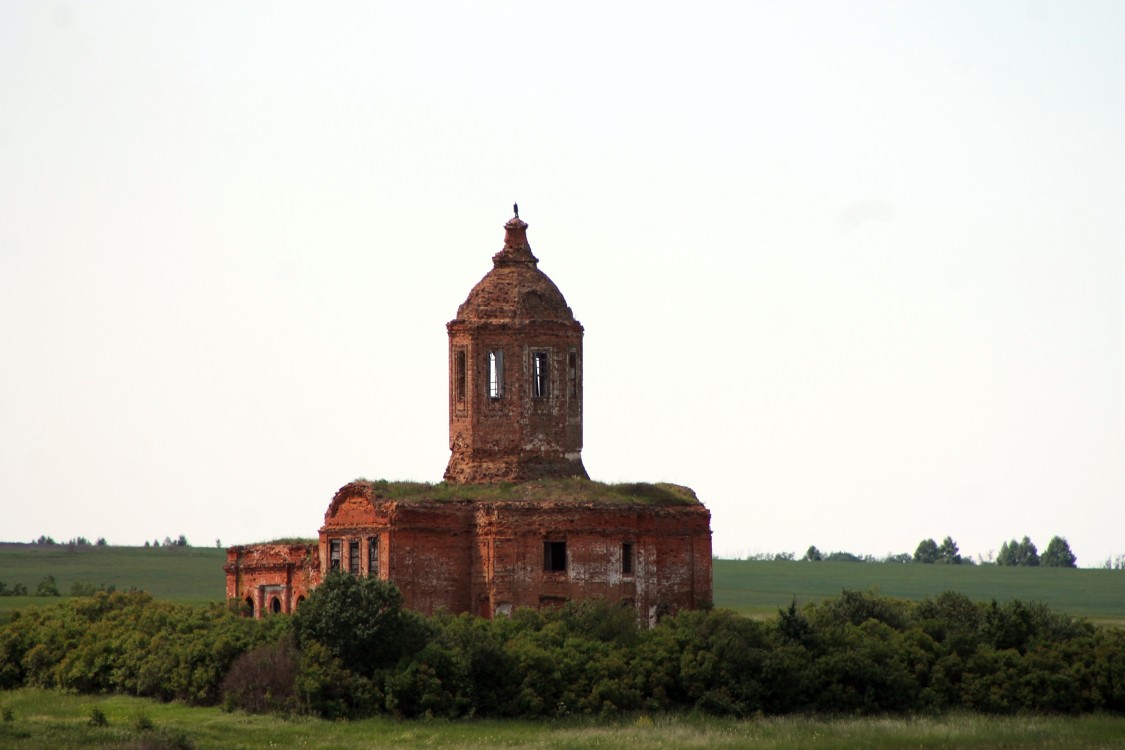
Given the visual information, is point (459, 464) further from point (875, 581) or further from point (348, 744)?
point (875, 581)

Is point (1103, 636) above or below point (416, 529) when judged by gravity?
below

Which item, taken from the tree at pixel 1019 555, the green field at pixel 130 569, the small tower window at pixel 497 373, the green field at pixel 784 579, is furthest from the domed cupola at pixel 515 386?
the tree at pixel 1019 555

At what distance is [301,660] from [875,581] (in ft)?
241

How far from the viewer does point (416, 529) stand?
45.3 m

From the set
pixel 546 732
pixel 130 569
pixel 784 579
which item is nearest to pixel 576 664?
pixel 546 732

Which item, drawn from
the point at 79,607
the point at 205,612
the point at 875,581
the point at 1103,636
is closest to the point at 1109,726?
the point at 1103,636

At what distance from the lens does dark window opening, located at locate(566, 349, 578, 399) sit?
4878cm

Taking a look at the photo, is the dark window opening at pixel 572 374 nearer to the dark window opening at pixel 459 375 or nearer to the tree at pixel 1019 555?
the dark window opening at pixel 459 375

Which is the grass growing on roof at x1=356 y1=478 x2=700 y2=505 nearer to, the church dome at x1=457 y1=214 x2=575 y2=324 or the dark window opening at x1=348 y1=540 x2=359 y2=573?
the dark window opening at x1=348 y1=540 x2=359 y2=573

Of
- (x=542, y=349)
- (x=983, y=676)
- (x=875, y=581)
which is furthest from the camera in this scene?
(x=875, y=581)

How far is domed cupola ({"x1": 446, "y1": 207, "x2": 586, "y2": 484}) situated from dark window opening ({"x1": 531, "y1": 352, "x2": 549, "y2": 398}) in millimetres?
25

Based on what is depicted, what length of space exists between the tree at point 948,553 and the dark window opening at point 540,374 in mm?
93751

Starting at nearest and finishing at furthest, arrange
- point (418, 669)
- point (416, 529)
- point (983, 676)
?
point (418, 669) < point (983, 676) < point (416, 529)

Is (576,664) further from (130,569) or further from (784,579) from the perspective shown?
(784,579)
